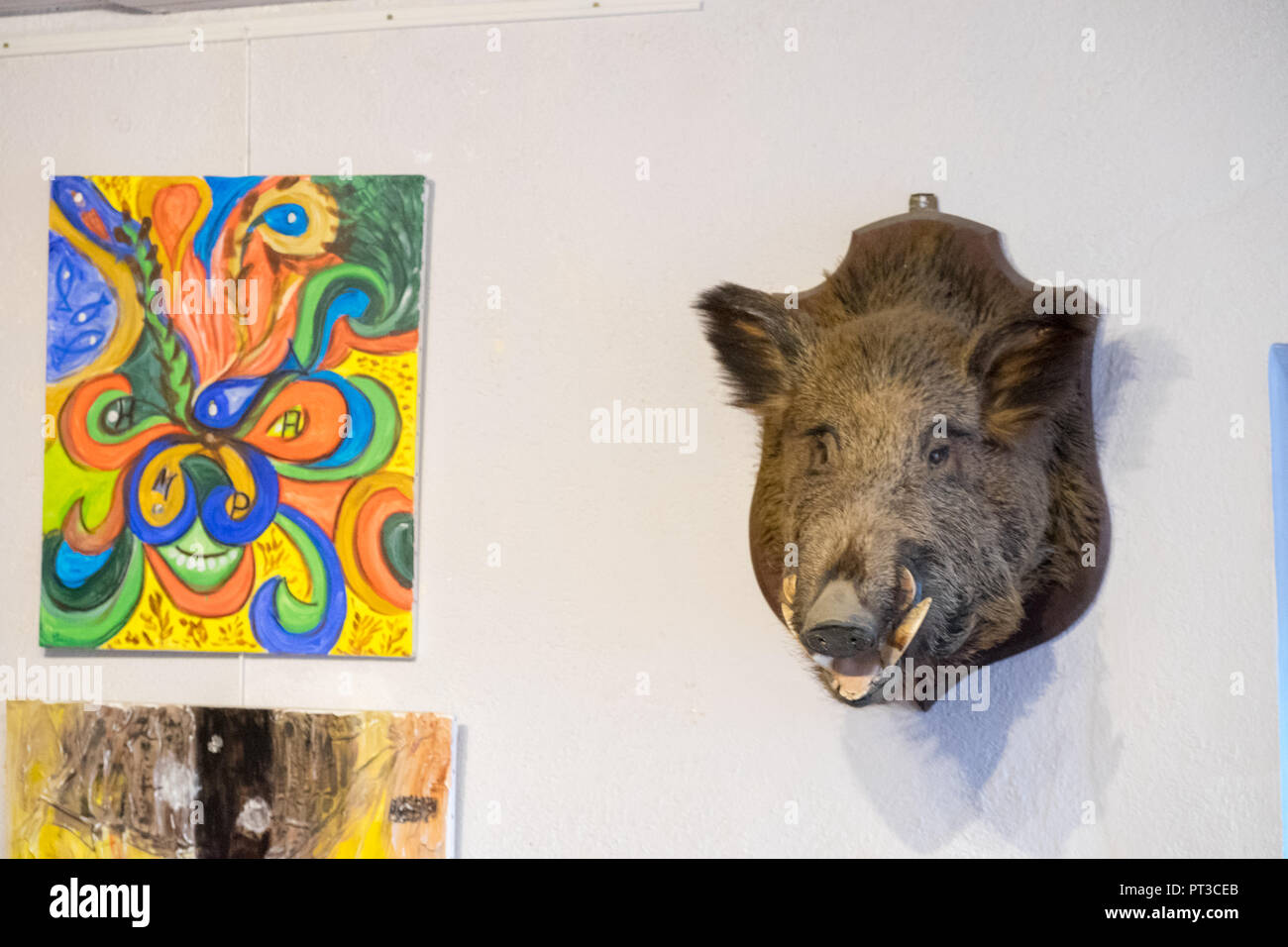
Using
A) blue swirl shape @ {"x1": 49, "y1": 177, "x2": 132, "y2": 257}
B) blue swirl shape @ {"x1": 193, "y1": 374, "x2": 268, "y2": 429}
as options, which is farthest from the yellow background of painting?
blue swirl shape @ {"x1": 49, "y1": 177, "x2": 132, "y2": 257}

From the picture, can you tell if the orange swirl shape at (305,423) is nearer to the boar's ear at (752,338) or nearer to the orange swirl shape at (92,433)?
the orange swirl shape at (92,433)

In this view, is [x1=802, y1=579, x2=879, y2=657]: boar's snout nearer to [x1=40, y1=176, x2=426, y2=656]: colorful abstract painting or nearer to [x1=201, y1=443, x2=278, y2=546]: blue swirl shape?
[x1=40, y1=176, x2=426, y2=656]: colorful abstract painting

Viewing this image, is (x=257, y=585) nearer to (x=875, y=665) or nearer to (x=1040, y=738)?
(x=875, y=665)

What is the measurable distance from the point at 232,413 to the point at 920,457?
0.91 metres

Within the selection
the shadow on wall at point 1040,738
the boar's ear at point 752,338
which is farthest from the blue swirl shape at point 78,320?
the shadow on wall at point 1040,738

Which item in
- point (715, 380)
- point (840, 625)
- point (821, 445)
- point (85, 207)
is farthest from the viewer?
point (85, 207)

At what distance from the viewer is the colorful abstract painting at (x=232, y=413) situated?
1366 millimetres

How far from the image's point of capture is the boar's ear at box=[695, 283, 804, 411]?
4.08ft

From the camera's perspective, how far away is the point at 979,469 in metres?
1.17

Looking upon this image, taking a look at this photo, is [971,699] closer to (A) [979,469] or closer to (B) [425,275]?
(A) [979,469]

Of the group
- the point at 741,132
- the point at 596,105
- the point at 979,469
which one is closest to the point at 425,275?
the point at 596,105

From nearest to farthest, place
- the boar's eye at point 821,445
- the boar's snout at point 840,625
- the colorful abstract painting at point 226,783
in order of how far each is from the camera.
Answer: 1. the boar's snout at point 840,625
2. the boar's eye at point 821,445
3. the colorful abstract painting at point 226,783

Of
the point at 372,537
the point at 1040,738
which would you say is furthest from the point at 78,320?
the point at 1040,738

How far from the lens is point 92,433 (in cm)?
142
